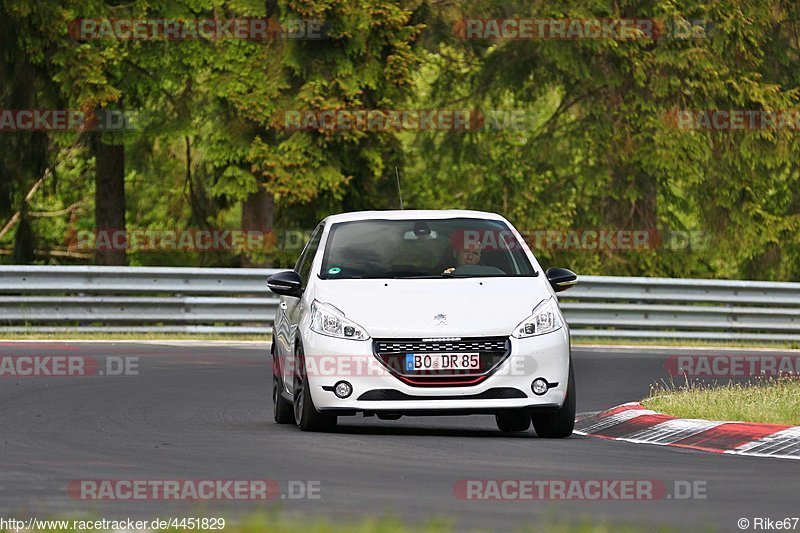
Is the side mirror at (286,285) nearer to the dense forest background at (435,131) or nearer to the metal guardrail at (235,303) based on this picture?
the metal guardrail at (235,303)

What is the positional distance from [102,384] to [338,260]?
468 cm

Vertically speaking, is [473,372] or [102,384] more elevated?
[473,372]

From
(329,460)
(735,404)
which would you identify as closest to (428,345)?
(329,460)

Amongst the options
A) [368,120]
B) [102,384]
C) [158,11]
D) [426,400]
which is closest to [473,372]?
[426,400]

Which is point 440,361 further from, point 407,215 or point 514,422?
point 407,215

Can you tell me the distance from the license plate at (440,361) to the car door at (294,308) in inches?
44.8

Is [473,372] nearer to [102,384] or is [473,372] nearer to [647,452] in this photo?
[647,452]

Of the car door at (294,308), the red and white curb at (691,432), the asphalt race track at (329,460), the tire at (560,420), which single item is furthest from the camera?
the car door at (294,308)

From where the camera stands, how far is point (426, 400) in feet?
38.7

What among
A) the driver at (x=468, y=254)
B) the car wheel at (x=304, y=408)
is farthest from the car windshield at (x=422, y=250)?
the car wheel at (x=304, y=408)

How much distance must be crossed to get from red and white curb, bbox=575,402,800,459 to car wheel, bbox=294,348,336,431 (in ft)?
6.43

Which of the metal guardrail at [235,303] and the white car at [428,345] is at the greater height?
the white car at [428,345]

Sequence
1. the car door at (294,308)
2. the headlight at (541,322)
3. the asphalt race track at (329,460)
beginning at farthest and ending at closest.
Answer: the car door at (294,308) < the headlight at (541,322) < the asphalt race track at (329,460)

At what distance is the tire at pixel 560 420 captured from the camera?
1212 centimetres
